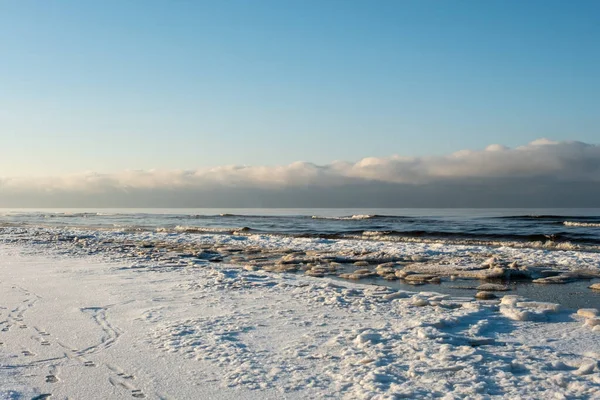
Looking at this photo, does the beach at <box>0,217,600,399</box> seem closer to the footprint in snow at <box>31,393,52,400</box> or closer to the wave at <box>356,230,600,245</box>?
the footprint in snow at <box>31,393,52,400</box>

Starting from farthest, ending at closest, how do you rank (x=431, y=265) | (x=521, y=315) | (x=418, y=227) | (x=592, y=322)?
(x=418, y=227) → (x=431, y=265) → (x=521, y=315) → (x=592, y=322)

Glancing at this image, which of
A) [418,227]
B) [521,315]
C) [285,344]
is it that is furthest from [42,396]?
[418,227]

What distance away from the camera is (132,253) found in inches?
779

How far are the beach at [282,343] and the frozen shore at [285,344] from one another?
0.08ft

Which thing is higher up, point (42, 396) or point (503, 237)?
point (42, 396)

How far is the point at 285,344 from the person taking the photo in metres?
6.62

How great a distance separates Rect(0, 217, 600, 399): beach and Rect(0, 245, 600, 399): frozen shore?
2 centimetres

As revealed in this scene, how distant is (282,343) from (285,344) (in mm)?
69

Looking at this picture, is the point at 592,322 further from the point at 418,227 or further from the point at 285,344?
the point at 418,227

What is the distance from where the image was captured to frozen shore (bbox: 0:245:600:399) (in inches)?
197

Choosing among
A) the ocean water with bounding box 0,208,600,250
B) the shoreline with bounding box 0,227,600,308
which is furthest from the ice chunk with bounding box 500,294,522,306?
the ocean water with bounding box 0,208,600,250

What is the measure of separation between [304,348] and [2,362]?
3527 mm

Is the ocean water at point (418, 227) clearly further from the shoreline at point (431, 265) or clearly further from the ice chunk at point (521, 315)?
the ice chunk at point (521, 315)

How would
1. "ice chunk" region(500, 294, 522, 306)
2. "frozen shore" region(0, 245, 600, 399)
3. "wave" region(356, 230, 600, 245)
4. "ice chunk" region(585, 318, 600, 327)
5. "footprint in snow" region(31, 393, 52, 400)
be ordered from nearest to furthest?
1. "footprint in snow" region(31, 393, 52, 400)
2. "frozen shore" region(0, 245, 600, 399)
3. "ice chunk" region(585, 318, 600, 327)
4. "ice chunk" region(500, 294, 522, 306)
5. "wave" region(356, 230, 600, 245)
